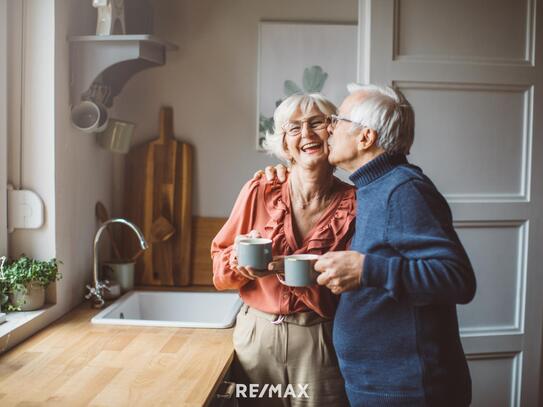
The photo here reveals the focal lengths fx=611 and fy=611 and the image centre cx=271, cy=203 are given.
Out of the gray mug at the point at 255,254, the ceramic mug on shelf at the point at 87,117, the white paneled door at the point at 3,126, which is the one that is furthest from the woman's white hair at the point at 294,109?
the white paneled door at the point at 3,126

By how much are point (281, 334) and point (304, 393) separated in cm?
17

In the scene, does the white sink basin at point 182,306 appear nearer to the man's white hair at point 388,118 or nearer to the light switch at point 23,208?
the light switch at point 23,208

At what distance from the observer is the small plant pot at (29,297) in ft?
6.18

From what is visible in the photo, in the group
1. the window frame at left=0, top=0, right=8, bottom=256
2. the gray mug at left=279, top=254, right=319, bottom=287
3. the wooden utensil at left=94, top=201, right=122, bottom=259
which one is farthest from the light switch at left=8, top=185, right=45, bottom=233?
the gray mug at left=279, top=254, right=319, bottom=287

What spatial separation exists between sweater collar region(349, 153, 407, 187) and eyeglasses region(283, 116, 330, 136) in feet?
0.96

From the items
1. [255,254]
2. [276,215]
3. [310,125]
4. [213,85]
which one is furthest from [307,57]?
[255,254]

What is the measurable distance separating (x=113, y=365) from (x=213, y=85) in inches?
53.2

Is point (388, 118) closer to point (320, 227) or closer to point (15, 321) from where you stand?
point (320, 227)

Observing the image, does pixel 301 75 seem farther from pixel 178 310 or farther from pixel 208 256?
pixel 178 310

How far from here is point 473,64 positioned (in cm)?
213

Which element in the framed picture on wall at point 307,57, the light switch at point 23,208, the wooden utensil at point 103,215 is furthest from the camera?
the framed picture on wall at point 307,57

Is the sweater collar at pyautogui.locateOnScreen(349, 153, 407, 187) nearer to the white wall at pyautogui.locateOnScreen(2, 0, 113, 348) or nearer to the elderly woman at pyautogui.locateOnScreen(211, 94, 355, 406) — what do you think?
the elderly woman at pyautogui.locateOnScreen(211, 94, 355, 406)

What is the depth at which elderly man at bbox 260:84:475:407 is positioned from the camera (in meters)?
1.30

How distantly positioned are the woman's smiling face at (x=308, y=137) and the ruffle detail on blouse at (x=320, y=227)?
125 mm
